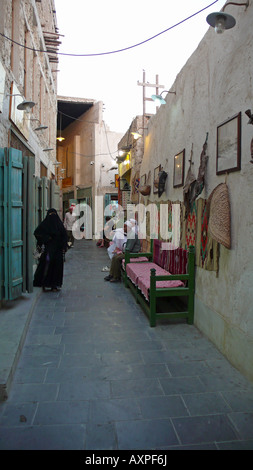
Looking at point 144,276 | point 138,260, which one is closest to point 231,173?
point 144,276

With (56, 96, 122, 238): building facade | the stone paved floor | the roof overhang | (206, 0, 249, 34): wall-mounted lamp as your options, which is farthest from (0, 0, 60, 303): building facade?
the roof overhang

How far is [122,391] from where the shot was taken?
284cm

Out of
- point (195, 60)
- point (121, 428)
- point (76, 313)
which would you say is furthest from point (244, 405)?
point (195, 60)

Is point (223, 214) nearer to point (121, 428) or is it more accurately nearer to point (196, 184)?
point (196, 184)

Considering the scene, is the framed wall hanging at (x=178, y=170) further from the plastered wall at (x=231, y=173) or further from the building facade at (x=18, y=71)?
the building facade at (x=18, y=71)

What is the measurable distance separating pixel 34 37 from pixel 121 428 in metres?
8.87

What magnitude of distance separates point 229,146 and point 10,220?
3.06 metres

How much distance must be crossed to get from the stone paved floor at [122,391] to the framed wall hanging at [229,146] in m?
2.00

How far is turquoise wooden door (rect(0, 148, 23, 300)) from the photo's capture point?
4648 mm

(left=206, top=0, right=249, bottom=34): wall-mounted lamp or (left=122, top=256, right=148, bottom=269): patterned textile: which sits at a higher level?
(left=206, top=0, right=249, bottom=34): wall-mounted lamp

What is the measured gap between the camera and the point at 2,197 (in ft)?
15.3

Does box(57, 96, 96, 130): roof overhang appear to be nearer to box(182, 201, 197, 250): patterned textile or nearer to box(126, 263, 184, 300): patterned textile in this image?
box(126, 263, 184, 300): patterned textile

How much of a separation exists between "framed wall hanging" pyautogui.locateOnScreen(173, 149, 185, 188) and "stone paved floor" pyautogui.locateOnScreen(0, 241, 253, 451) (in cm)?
219

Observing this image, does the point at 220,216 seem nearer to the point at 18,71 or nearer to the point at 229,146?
the point at 229,146
